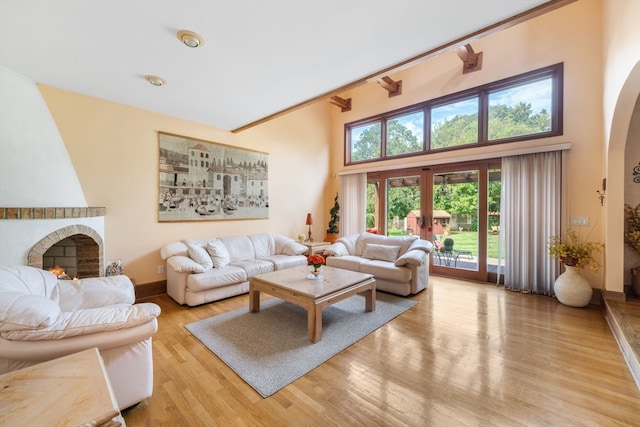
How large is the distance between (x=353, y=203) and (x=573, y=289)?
12.8 ft

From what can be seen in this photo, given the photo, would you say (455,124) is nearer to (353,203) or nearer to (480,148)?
(480,148)

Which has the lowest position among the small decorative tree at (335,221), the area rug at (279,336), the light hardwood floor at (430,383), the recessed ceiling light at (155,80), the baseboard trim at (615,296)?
the light hardwood floor at (430,383)

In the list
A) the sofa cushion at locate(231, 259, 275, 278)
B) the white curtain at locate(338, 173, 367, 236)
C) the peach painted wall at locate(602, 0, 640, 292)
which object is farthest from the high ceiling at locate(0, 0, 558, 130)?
the white curtain at locate(338, 173, 367, 236)

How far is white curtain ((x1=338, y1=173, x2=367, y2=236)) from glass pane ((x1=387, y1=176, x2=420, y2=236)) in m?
0.57

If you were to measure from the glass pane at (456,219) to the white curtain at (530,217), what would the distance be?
0.47 m

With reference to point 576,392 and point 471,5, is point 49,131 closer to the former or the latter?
point 471,5

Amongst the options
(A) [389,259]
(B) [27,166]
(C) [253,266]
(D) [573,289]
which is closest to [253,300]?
(C) [253,266]

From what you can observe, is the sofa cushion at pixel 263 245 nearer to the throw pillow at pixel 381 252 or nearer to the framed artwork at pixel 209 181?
the framed artwork at pixel 209 181

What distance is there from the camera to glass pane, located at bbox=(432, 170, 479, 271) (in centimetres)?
463

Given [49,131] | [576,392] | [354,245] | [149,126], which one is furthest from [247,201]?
[576,392]

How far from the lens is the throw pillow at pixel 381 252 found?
430cm

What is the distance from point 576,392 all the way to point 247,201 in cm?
473

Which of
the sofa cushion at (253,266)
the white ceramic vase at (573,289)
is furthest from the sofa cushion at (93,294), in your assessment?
the white ceramic vase at (573,289)

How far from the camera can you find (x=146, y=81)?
289cm
